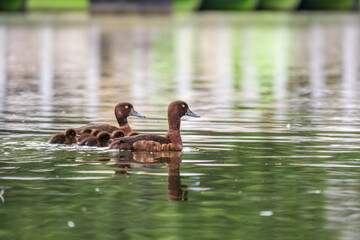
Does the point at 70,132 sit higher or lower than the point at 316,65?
higher

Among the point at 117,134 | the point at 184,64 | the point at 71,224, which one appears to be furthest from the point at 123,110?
the point at 184,64

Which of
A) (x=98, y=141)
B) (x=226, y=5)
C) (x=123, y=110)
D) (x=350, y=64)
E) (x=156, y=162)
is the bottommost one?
(x=350, y=64)

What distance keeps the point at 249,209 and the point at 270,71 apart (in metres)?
22.9

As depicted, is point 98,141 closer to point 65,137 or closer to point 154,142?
point 65,137

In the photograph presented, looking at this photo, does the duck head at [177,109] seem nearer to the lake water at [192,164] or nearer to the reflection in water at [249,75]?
the lake water at [192,164]

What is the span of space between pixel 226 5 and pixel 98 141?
386ft

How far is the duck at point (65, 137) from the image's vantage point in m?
13.2

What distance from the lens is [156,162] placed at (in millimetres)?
12164

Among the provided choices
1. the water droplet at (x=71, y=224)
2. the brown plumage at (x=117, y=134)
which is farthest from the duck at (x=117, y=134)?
the water droplet at (x=71, y=224)

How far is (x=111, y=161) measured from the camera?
12.2 meters

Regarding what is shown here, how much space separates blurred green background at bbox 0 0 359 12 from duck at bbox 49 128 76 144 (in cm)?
9993

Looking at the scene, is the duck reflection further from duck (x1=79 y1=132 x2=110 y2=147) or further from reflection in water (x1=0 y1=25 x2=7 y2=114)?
reflection in water (x1=0 y1=25 x2=7 y2=114)

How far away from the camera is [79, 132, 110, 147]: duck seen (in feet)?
43.4

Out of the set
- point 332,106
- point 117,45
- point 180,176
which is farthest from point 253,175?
point 117,45
